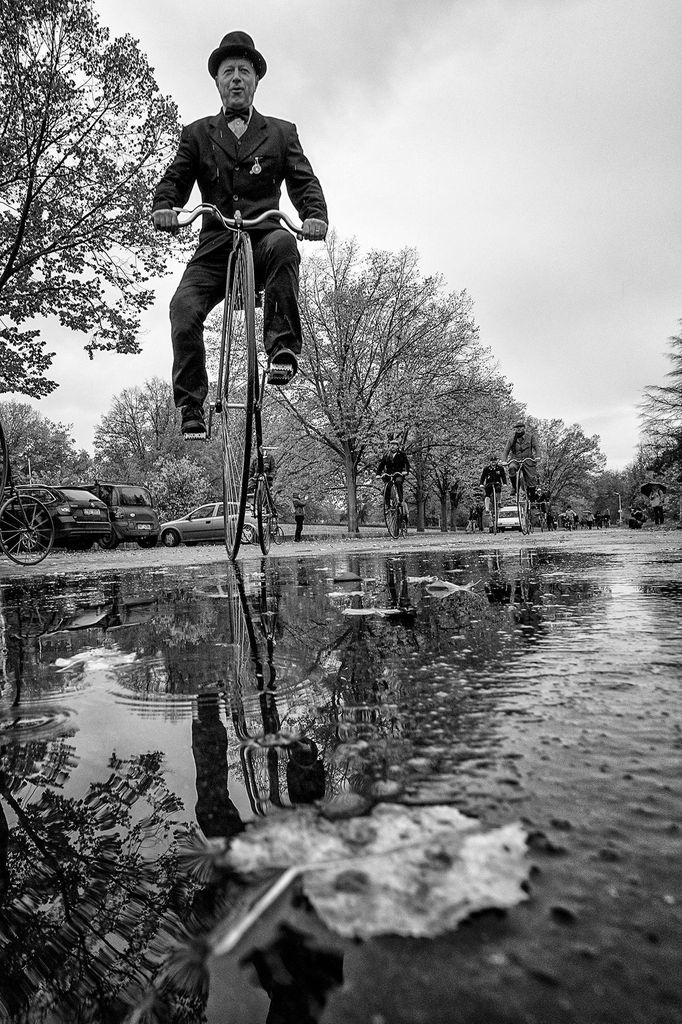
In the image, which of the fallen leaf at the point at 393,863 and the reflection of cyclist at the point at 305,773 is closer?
the fallen leaf at the point at 393,863

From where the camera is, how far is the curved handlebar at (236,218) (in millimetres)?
4559

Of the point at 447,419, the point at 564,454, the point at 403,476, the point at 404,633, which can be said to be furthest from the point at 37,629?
the point at 564,454

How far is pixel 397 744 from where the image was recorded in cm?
106

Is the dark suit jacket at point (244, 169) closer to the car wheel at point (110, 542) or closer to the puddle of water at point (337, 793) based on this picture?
the puddle of water at point (337, 793)

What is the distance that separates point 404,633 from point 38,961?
167cm

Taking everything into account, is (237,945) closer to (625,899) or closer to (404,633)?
(625,899)

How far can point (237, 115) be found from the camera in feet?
16.1

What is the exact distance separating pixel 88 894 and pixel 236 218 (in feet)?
15.7

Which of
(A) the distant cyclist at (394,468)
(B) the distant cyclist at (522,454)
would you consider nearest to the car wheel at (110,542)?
(A) the distant cyclist at (394,468)

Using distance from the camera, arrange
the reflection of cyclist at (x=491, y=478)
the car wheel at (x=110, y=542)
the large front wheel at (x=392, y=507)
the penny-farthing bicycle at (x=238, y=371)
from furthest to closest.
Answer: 1. the car wheel at (x=110, y=542)
2. the reflection of cyclist at (x=491, y=478)
3. the large front wheel at (x=392, y=507)
4. the penny-farthing bicycle at (x=238, y=371)

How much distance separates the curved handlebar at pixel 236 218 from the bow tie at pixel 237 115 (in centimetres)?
75

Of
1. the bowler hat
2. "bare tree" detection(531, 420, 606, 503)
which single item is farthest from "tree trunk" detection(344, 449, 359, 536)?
"bare tree" detection(531, 420, 606, 503)

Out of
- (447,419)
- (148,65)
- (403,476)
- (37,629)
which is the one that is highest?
(148,65)

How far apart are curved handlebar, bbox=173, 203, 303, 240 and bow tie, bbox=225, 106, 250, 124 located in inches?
29.5
